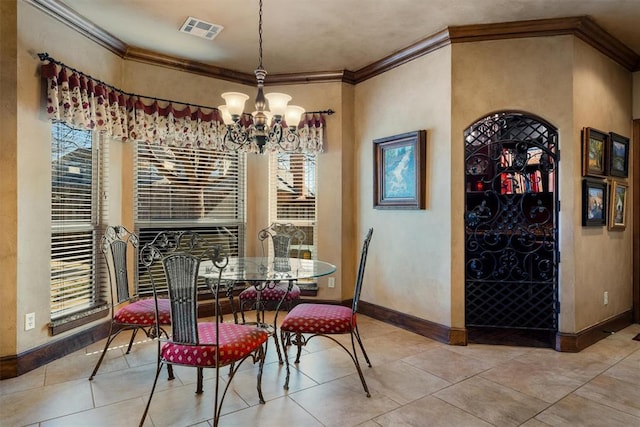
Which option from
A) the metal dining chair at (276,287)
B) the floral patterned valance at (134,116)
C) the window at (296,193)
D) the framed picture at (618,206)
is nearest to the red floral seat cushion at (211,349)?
the metal dining chair at (276,287)

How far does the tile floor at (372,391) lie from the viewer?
224 centimetres

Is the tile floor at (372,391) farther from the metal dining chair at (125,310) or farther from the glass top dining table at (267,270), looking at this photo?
the glass top dining table at (267,270)

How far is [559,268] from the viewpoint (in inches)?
131

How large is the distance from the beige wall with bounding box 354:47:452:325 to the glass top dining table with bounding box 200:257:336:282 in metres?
1.15

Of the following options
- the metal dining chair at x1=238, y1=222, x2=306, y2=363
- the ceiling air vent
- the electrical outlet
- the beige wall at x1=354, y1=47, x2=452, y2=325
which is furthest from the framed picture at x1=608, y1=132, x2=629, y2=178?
the electrical outlet

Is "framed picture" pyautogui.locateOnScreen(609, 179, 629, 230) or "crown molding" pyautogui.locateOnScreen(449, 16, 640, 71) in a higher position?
"crown molding" pyautogui.locateOnScreen(449, 16, 640, 71)

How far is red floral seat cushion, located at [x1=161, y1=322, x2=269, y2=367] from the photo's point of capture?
2055mm

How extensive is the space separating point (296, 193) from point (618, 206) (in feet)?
11.0

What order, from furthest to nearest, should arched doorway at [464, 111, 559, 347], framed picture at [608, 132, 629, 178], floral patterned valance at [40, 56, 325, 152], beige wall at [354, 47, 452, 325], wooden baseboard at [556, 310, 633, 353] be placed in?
framed picture at [608, 132, 629, 178]
beige wall at [354, 47, 452, 325]
arched doorway at [464, 111, 559, 347]
wooden baseboard at [556, 310, 633, 353]
floral patterned valance at [40, 56, 325, 152]

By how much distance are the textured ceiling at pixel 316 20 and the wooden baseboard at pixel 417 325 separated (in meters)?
2.68

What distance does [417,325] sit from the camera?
3.76m

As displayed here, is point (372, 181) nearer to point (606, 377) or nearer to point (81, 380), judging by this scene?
point (606, 377)

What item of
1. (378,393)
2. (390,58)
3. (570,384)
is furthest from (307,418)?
(390,58)

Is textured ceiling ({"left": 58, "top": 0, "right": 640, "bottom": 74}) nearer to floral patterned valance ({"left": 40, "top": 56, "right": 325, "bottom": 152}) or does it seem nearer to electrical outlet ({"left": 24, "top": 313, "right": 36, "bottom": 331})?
floral patterned valance ({"left": 40, "top": 56, "right": 325, "bottom": 152})
